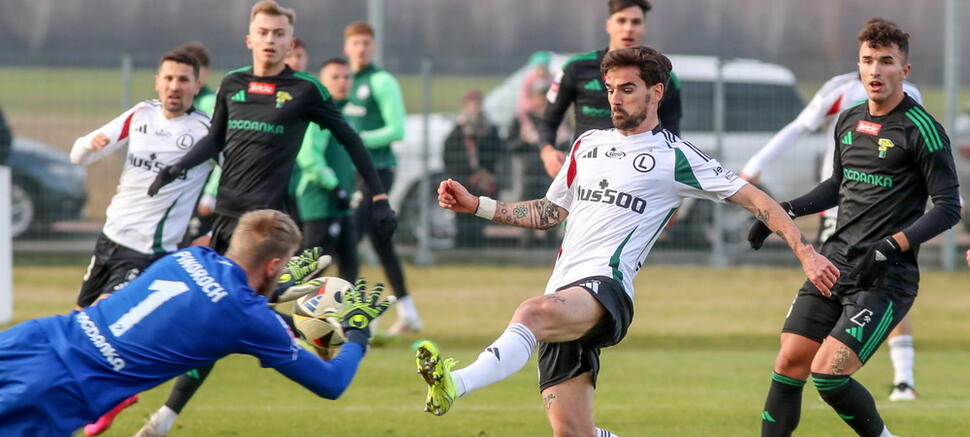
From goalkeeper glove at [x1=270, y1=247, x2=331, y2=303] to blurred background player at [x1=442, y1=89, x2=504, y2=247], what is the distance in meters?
10.3

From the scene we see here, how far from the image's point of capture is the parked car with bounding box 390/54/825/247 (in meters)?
16.7

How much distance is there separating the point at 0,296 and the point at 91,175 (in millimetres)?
5528

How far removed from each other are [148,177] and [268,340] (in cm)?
333

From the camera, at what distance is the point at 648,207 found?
19.7 ft

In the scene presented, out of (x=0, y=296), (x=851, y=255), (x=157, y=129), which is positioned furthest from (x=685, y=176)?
(x=0, y=296)

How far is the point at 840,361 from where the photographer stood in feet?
20.9

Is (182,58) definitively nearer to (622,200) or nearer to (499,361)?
(622,200)

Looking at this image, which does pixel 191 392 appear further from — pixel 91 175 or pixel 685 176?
pixel 91 175

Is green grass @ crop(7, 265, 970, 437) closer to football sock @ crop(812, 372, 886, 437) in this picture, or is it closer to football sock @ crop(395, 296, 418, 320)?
football sock @ crop(395, 296, 418, 320)

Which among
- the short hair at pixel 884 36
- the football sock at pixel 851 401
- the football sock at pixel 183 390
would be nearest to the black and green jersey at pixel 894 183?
the short hair at pixel 884 36

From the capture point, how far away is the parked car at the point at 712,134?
656 inches

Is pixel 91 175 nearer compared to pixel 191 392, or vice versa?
pixel 191 392

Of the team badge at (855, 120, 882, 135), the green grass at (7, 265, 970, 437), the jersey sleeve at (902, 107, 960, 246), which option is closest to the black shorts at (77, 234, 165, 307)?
the green grass at (7, 265, 970, 437)

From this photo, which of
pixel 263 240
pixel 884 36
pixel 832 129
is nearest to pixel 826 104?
pixel 832 129
